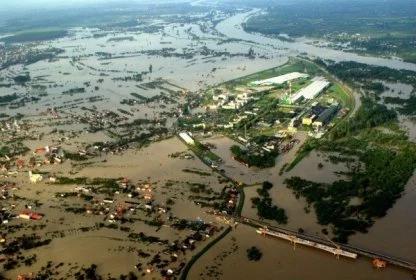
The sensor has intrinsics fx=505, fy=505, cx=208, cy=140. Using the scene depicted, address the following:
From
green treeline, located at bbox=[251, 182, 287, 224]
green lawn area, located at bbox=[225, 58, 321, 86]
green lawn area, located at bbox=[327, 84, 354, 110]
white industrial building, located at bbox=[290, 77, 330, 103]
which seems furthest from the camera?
green lawn area, located at bbox=[225, 58, 321, 86]

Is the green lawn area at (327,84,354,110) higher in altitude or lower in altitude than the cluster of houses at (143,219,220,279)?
higher

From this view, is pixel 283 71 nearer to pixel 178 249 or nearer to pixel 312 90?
pixel 312 90

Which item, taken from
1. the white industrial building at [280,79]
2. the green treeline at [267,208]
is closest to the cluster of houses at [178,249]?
the green treeline at [267,208]

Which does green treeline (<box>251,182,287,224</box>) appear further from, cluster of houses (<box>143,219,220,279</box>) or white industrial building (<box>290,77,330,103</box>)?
white industrial building (<box>290,77,330,103</box>)

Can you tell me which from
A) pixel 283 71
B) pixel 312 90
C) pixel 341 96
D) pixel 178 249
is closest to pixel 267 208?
pixel 178 249

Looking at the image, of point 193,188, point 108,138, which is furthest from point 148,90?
point 193,188

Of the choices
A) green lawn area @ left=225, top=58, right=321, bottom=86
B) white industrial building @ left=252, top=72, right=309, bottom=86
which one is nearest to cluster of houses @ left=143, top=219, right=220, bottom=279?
white industrial building @ left=252, top=72, right=309, bottom=86

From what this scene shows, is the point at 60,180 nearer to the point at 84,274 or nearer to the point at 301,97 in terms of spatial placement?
the point at 84,274

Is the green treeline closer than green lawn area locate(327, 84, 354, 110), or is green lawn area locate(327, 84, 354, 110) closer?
the green treeline
